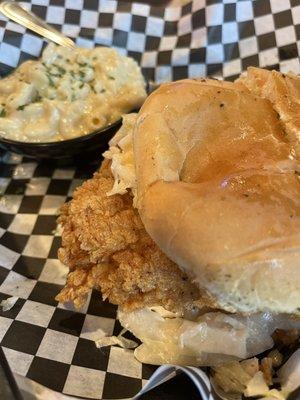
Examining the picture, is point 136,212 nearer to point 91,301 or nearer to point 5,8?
point 91,301

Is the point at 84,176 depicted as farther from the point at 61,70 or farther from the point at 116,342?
Answer: the point at 116,342

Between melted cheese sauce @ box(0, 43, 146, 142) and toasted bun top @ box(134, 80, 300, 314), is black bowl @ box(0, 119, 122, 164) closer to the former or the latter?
melted cheese sauce @ box(0, 43, 146, 142)

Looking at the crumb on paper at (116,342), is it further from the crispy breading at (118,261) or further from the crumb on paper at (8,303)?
the crumb on paper at (8,303)

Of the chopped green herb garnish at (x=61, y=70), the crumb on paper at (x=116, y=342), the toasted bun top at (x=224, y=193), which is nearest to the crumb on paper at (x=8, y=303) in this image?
the crumb on paper at (x=116, y=342)

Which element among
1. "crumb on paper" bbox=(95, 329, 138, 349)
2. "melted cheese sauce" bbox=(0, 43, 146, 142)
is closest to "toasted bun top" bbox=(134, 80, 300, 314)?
"crumb on paper" bbox=(95, 329, 138, 349)

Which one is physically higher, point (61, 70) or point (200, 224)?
point (200, 224)

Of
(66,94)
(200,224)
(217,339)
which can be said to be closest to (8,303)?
(217,339)
